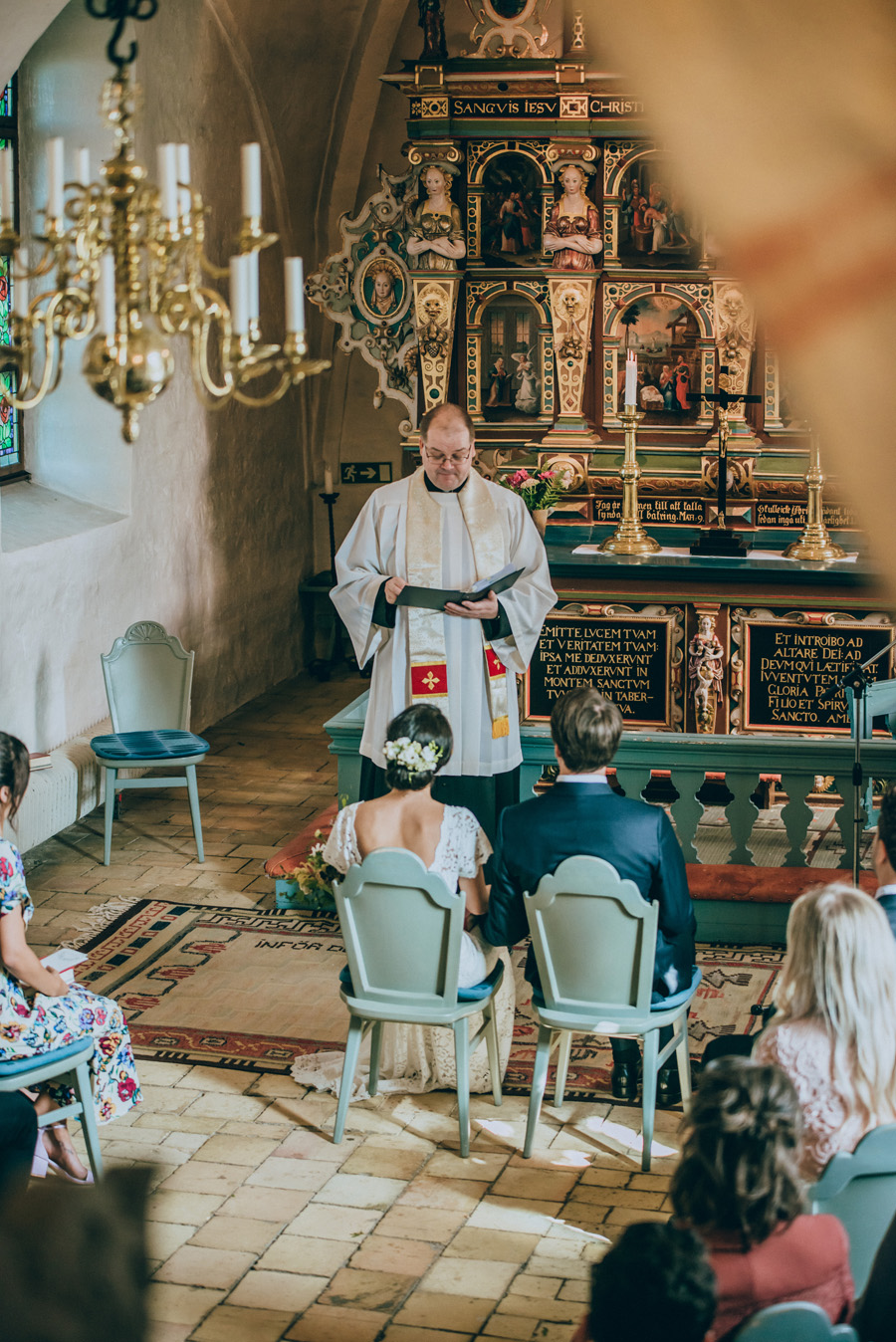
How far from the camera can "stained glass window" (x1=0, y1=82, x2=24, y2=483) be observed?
802 centimetres

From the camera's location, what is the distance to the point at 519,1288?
371 cm

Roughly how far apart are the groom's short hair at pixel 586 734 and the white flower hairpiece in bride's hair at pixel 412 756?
40 cm

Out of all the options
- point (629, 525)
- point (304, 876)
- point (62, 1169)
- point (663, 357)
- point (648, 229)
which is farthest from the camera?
point (663, 357)

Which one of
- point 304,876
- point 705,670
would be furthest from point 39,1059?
point 705,670

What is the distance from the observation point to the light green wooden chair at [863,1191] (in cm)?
272

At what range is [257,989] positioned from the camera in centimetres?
574

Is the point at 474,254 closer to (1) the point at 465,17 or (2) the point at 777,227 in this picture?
(1) the point at 465,17

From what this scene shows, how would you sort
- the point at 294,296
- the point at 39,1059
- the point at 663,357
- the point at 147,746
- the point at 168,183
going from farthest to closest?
the point at 663,357
the point at 147,746
the point at 39,1059
the point at 294,296
the point at 168,183

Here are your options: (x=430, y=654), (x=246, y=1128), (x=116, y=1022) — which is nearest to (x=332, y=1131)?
(x=246, y=1128)

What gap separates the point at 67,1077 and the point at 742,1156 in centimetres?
239

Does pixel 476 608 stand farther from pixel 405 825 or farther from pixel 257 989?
pixel 257 989

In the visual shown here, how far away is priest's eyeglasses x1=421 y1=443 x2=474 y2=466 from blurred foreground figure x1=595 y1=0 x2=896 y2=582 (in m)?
5.42

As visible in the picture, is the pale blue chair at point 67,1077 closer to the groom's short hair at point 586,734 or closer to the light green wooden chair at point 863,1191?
the groom's short hair at point 586,734

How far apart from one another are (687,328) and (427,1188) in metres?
6.95
